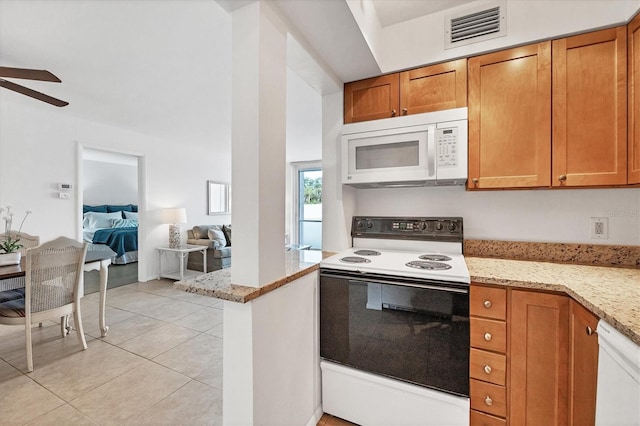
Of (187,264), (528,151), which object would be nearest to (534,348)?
(528,151)

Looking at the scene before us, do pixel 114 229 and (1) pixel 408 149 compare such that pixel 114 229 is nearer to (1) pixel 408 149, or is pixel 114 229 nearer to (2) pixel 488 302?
(1) pixel 408 149

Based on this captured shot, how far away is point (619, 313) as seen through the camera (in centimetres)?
91

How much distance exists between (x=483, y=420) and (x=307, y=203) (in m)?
5.92

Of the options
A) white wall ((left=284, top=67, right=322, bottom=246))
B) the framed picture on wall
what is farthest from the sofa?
white wall ((left=284, top=67, right=322, bottom=246))

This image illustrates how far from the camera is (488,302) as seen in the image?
1360mm

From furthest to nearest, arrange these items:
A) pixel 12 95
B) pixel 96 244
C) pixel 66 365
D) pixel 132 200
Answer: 1. pixel 132 200
2. pixel 96 244
3. pixel 12 95
4. pixel 66 365

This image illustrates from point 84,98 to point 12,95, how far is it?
0.70m

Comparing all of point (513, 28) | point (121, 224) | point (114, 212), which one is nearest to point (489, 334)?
point (513, 28)

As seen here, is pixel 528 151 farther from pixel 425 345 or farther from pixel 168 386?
pixel 168 386

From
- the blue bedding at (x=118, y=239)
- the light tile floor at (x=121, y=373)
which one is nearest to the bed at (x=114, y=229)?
the blue bedding at (x=118, y=239)

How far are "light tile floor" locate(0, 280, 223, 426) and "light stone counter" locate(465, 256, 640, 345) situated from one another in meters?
1.82

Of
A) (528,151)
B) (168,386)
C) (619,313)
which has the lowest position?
(168,386)

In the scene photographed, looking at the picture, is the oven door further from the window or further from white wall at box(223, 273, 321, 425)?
the window

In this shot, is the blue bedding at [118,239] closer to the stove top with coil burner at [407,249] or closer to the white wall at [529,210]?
the stove top with coil burner at [407,249]
